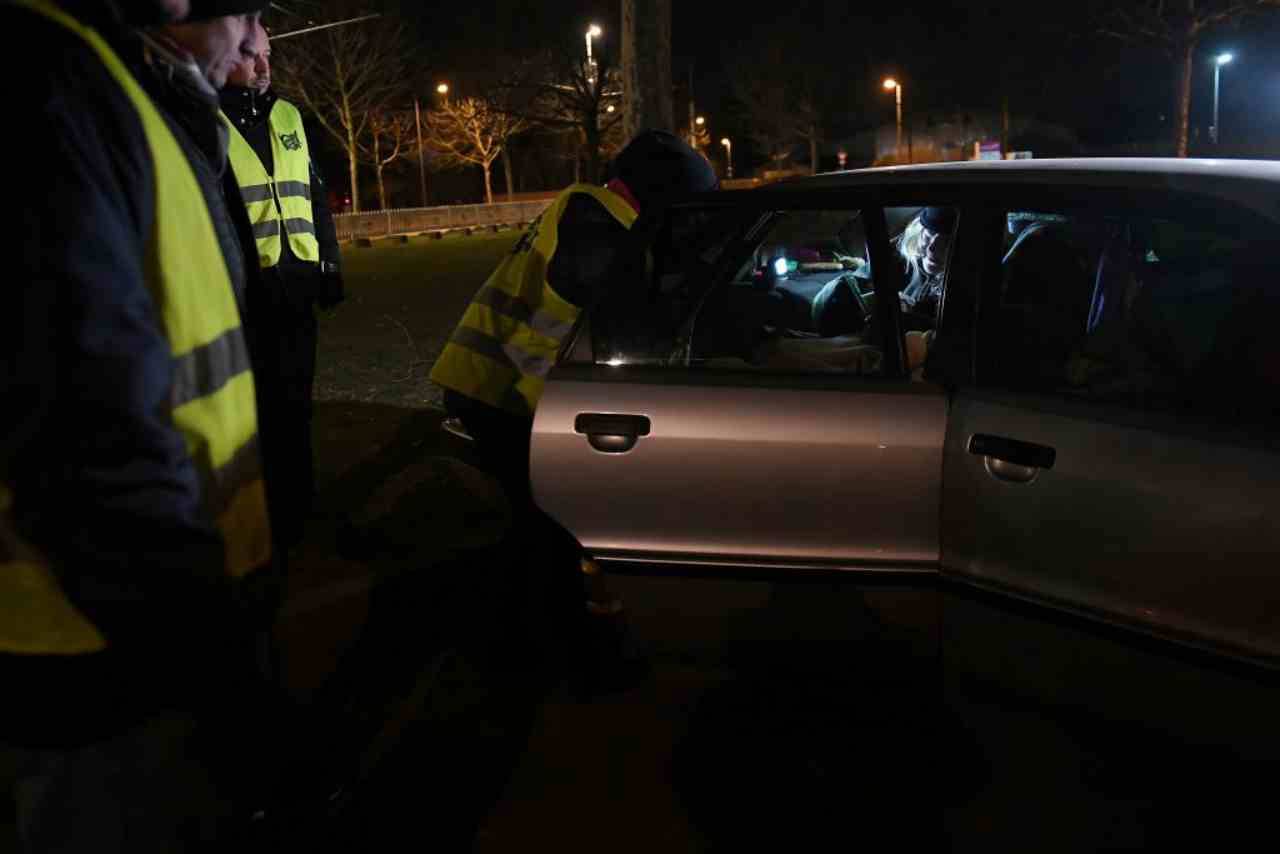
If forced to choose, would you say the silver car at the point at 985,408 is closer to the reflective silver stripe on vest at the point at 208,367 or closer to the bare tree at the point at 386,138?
the reflective silver stripe on vest at the point at 208,367

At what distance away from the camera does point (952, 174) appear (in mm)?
3043

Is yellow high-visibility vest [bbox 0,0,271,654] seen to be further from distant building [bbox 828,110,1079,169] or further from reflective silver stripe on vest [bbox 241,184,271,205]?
distant building [bbox 828,110,1079,169]

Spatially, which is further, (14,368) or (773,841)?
(773,841)

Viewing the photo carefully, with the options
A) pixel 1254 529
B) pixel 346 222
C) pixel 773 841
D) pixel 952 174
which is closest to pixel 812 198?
pixel 952 174

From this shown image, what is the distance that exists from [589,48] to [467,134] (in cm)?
2355

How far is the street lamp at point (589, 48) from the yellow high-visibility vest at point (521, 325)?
24502 mm

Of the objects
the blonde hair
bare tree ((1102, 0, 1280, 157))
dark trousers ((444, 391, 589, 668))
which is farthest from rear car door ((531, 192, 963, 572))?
bare tree ((1102, 0, 1280, 157))

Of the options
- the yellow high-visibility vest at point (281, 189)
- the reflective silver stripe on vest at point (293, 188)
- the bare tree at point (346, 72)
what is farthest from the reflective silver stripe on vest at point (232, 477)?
the bare tree at point (346, 72)

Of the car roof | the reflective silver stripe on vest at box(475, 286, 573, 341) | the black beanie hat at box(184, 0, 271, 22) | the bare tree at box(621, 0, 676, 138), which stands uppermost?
the bare tree at box(621, 0, 676, 138)

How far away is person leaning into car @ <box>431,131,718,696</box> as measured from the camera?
11.7 feet

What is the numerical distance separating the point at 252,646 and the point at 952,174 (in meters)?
2.29

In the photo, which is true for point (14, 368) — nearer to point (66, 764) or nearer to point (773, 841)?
point (66, 764)

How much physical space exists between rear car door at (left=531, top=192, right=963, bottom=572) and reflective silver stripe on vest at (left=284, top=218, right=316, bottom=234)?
1677 mm

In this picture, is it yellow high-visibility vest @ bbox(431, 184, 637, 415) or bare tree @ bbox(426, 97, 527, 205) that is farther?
bare tree @ bbox(426, 97, 527, 205)
